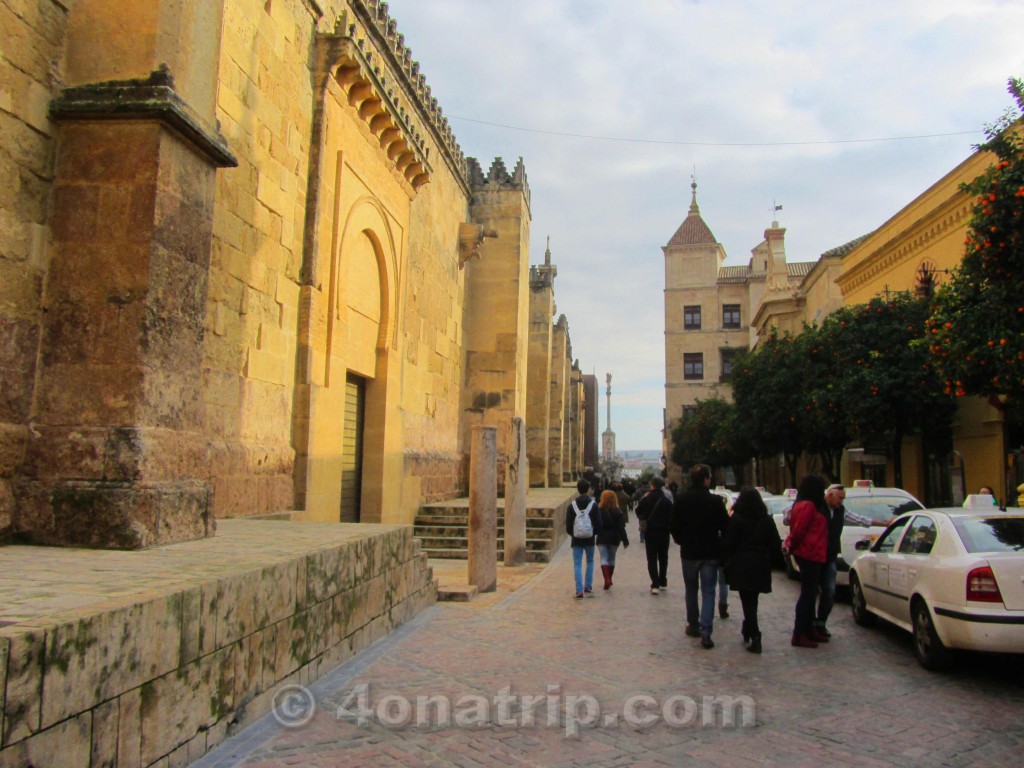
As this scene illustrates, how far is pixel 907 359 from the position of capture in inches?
789

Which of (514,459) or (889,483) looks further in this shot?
(889,483)

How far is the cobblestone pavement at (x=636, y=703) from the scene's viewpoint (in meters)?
4.38

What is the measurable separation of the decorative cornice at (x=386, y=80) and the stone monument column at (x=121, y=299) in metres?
5.49

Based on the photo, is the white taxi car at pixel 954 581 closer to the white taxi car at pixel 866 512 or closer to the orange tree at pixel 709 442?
the white taxi car at pixel 866 512

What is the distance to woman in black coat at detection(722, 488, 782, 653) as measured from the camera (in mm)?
7262

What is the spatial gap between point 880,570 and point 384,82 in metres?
10.4

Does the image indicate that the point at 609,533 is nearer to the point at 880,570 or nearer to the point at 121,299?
the point at 880,570

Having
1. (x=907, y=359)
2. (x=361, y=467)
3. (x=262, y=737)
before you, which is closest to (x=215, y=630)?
(x=262, y=737)

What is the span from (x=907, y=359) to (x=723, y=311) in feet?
144

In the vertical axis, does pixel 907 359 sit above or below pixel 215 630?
above

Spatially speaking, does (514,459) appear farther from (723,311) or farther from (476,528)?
(723,311)

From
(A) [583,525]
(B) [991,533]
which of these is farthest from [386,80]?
(B) [991,533]

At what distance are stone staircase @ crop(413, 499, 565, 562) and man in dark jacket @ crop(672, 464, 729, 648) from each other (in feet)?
22.6

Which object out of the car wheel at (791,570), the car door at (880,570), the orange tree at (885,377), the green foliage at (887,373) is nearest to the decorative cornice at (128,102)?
the car door at (880,570)
